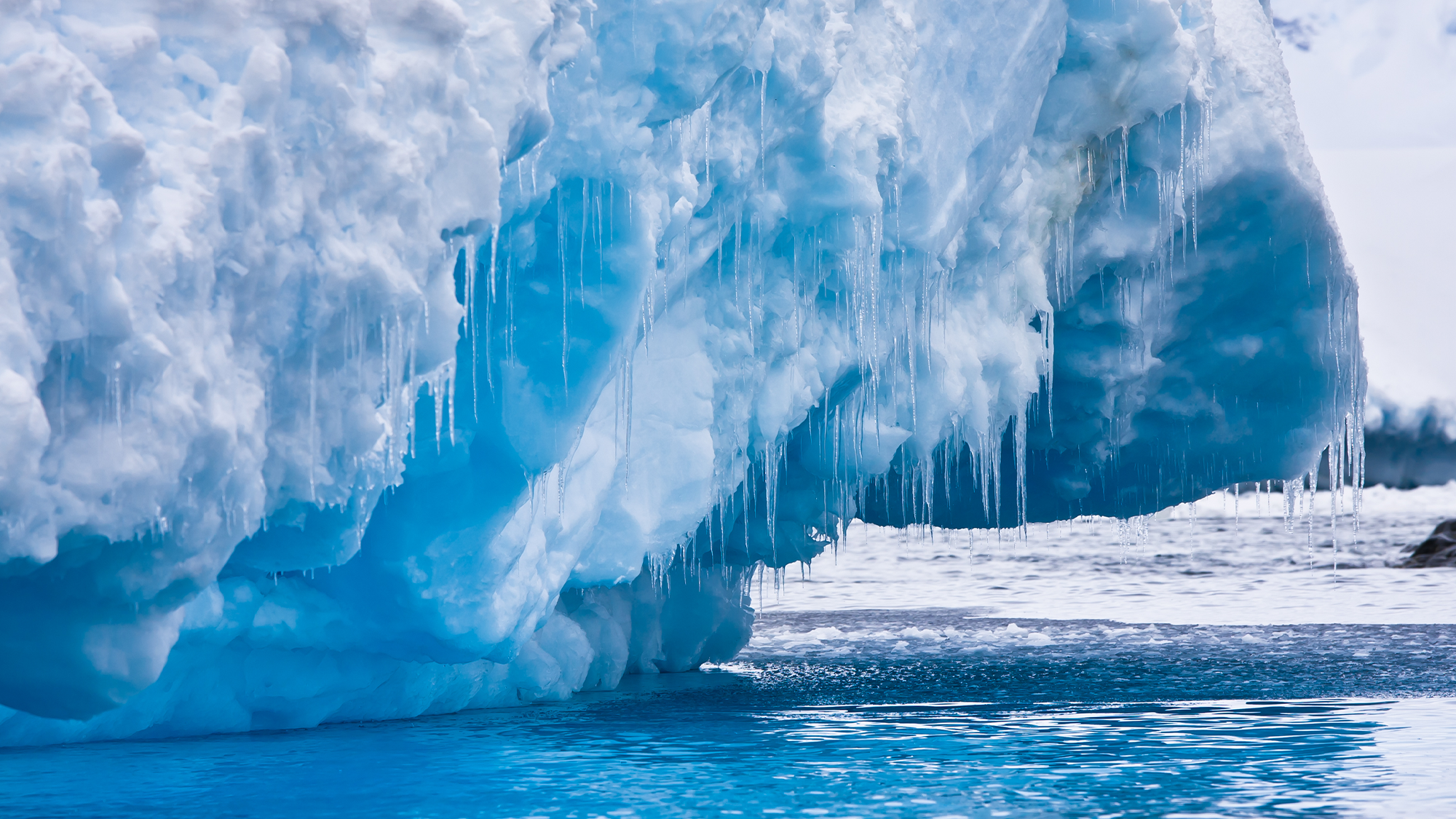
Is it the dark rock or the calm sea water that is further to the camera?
the dark rock

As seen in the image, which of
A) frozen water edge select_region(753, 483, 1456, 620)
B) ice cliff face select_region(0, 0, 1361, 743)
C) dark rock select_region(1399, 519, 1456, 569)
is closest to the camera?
ice cliff face select_region(0, 0, 1361, 743)

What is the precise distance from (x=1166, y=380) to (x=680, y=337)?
580cm

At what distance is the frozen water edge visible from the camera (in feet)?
57.4

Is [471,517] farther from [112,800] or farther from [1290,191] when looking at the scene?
[1290,191]

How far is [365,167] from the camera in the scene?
4773 millimetres

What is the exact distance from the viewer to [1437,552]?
26562 mm

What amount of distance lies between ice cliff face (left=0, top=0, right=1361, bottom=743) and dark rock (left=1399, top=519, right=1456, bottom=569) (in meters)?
15.0

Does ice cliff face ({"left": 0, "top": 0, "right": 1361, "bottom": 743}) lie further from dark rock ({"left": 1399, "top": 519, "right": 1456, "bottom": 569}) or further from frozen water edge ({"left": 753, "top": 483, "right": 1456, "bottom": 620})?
dark rock ({"left": 1399, "top": 519, "right": 1456, "bottom": 569})

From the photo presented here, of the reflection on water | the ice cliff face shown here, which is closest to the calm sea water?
the reflection on water

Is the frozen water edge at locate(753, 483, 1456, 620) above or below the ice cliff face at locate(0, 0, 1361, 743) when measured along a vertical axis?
below

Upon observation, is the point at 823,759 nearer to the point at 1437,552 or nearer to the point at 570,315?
the point at 570,315

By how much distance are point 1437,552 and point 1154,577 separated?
5085 mm

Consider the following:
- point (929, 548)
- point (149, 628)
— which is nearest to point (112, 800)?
point (149, 628)

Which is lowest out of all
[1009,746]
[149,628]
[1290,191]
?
[1009,746]
